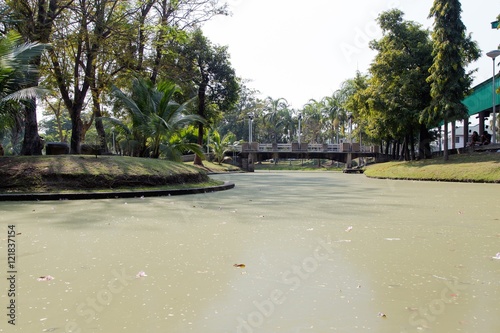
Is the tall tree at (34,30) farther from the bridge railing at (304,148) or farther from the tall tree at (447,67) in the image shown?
the bridge railing at (304,148)

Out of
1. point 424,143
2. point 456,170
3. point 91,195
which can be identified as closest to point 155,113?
point 91,195

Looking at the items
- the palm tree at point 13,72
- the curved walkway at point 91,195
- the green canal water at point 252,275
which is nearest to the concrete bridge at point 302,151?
the palm tree at point 13,72

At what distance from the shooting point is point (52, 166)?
1065 centimetres

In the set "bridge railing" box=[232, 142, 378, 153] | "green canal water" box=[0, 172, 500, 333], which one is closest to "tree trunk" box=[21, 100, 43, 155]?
"green canal water" box=[0, 172, 500, 333]

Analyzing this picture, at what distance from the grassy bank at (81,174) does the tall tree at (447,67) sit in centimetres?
1744

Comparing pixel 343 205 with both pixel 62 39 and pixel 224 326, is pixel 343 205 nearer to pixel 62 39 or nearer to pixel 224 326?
pixel 224 326

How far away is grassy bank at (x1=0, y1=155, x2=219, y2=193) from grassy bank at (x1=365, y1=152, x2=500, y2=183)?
12.6 meters

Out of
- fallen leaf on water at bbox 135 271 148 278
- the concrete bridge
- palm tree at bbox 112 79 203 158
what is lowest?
fallen leaf on water at bbox 135 271 148 278

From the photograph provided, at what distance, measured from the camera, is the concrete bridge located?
42.9 metres

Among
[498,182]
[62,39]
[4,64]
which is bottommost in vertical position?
[498,182]

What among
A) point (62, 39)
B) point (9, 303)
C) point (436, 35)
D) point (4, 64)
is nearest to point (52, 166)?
point (4, 64)

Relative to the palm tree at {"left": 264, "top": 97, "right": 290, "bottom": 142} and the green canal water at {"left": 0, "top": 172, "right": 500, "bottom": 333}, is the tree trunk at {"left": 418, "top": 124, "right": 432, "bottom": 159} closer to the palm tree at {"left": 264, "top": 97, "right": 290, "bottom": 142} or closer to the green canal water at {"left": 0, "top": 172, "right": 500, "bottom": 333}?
the green canal water at {"left": 0, "top": 172, "right": 500, "bottom": 333}

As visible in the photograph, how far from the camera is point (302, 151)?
4381cm

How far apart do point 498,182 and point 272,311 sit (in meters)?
17.3
